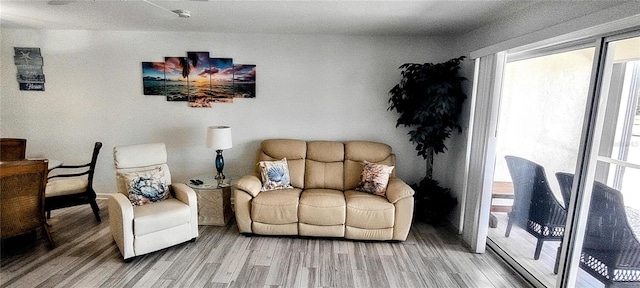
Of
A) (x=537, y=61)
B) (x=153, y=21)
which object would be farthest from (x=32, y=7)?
(x=537, y=61)

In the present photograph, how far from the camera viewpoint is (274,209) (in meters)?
3.08

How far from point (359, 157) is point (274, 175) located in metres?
1.08

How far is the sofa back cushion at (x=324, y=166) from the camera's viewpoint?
143 inches

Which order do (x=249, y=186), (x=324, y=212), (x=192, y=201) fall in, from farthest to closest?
1. (x=249, y=186)
2. (x=324, y=212)
3. (x=192, y=201)

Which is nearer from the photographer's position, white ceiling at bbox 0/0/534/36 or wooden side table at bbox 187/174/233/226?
white ceiling at bbox 0/0/534/36

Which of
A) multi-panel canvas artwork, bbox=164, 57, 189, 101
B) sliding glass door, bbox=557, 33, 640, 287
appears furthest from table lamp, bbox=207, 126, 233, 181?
sliding glass door, bbox=557, 33, 640, 287

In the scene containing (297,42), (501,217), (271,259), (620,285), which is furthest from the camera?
(297,42)

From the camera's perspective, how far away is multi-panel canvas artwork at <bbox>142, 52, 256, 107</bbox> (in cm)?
386

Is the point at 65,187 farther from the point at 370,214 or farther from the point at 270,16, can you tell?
the point at 370,214

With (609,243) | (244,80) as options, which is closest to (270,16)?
(244,80)

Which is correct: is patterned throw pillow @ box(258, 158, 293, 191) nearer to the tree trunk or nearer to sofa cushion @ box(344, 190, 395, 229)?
sofa cushion @ box(344, 190, 395, 229)

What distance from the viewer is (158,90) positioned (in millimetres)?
3922

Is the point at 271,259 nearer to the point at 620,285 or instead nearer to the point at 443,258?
the point at 443,258

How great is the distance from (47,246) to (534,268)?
4.56m
